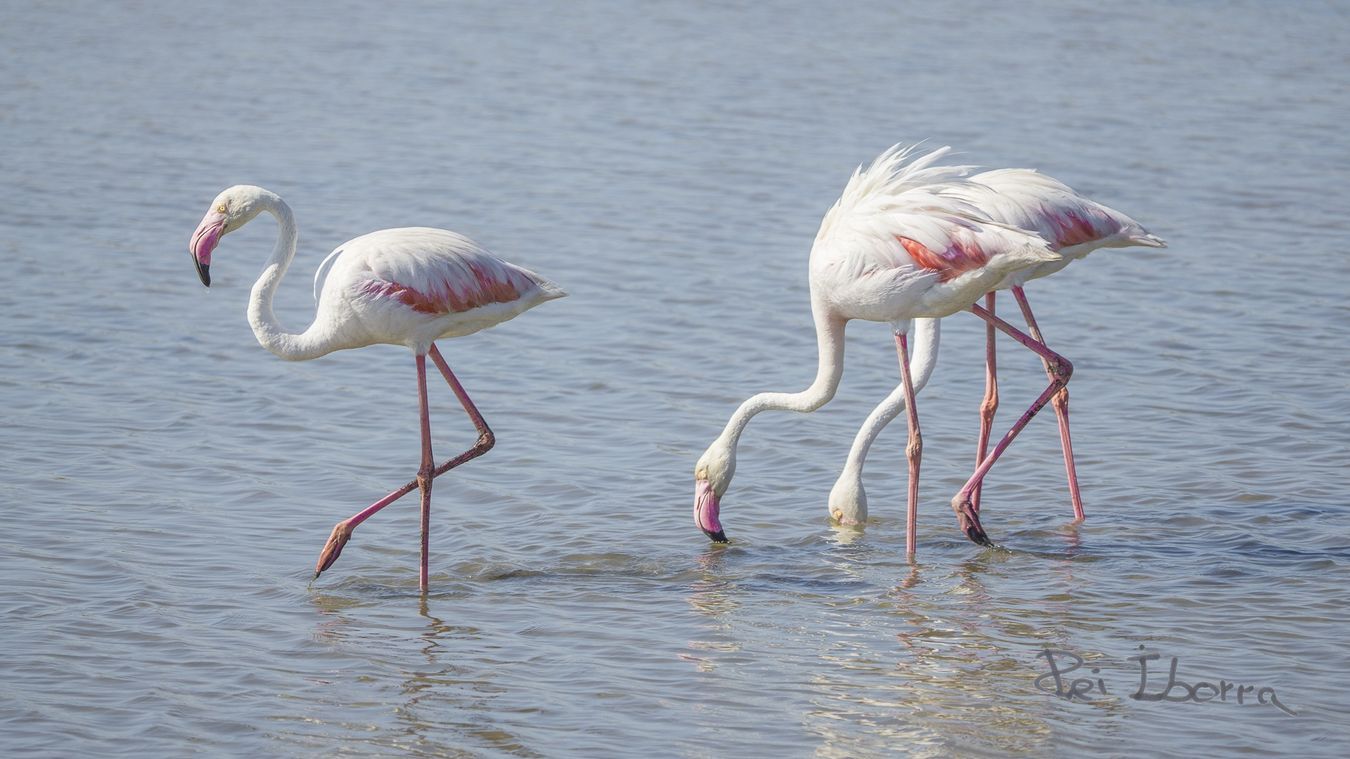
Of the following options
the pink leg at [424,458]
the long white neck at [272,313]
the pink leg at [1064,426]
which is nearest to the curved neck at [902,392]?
the pink leg at [1064,426]

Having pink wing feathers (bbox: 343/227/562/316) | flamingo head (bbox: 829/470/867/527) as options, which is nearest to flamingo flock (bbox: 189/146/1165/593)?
pink wing feathers (bbox: 343/227/562/316)

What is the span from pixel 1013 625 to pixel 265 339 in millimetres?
3078

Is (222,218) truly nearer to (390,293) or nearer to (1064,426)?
(390,293)

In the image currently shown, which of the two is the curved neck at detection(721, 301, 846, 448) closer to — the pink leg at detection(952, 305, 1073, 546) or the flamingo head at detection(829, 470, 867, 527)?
the flamingo head at detection(829, 470, 867, 527)

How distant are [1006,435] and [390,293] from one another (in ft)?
8.76

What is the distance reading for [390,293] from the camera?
644 centimetres

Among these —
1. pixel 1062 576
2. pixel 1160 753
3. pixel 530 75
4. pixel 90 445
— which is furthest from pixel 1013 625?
pixel 530 75

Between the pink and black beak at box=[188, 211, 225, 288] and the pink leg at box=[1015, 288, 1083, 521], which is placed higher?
the pink and black beak at box=[188, 211, 225, 288]

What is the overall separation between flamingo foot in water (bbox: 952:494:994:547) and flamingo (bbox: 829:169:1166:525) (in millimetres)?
39

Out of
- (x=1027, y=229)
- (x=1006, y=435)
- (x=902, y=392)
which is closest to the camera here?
(x=1027, y=229)

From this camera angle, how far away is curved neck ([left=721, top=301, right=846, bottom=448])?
7.08m

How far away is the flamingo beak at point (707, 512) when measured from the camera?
7.05 meters

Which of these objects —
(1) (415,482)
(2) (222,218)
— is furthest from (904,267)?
(2) (222,218)

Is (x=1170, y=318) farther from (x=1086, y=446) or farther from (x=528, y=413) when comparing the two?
(x=528, y=413)
